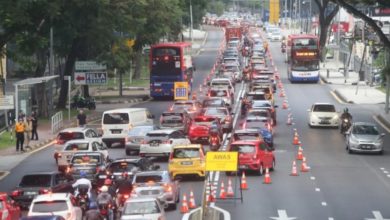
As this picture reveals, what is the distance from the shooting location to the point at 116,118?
4978cm

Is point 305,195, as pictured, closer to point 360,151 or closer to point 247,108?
point 360,151

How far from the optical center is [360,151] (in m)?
47.2

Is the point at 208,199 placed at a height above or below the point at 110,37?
below

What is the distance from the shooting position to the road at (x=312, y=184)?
103ft

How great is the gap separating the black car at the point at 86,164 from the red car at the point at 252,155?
5.29 metres

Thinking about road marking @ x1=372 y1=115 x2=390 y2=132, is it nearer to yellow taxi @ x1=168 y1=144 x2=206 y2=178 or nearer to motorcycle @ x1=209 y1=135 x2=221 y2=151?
motorcycle @ x1=209 y1=135 x2=221 y2=151

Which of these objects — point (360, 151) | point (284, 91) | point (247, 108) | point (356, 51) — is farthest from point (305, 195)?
point (356, 51)

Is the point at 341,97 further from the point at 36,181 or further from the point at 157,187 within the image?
the point at 157,187

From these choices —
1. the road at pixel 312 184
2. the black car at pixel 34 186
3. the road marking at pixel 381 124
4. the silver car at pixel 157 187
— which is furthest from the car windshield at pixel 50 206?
the road marking at pixel 381 124

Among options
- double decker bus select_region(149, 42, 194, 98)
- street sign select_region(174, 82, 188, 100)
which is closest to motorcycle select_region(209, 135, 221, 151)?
street sign select_region(174, 82, 188, 100)

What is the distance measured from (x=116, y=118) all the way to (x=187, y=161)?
13135mm

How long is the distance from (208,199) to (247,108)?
28442mm

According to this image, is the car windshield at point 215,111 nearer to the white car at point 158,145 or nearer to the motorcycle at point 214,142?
the motorcycle at point 214,142

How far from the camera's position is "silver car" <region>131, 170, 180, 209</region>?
29.9 m
